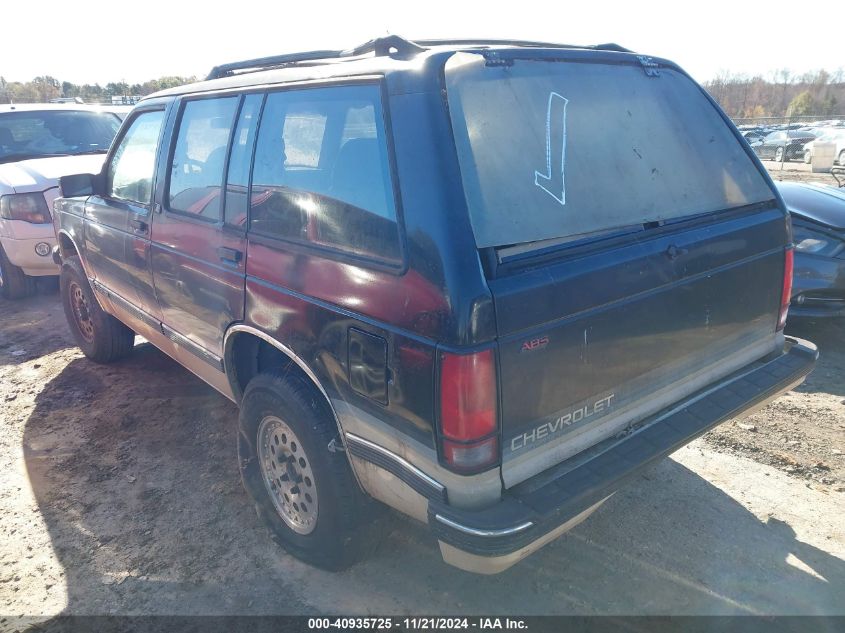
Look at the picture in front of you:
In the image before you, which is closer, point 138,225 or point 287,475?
point 287,475

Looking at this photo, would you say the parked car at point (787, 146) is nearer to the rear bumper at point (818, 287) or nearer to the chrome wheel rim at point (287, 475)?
the rear bumper at point (818, 287)

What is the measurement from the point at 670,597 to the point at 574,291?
Result: 1.46m

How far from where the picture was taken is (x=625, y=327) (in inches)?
90.7

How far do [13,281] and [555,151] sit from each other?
23.1 ft

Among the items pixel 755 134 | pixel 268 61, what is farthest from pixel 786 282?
pixel 755 134

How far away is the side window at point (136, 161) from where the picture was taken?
3717 millimetres

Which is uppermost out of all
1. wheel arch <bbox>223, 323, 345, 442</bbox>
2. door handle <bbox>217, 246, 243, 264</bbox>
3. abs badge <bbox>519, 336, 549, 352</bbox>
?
door handle <bbox>217, 246, 243, 264</bbox>

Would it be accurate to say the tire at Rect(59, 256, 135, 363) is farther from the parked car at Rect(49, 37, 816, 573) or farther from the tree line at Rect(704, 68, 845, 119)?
the tree line at Rect(704, 68, 845, 119)

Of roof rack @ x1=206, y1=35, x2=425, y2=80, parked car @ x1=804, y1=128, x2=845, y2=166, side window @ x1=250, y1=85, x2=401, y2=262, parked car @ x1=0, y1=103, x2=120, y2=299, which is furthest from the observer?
parked car @ x1=804, y1=128, x2=845, y2=166

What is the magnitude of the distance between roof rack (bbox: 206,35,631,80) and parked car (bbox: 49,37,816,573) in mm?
15

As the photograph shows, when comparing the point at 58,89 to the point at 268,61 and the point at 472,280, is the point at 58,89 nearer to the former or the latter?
the point at 268,61

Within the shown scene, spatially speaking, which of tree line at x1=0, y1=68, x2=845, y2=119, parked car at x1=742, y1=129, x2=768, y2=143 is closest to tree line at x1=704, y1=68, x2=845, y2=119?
tree line at x1=0, y1=68, x2=845, y2=119

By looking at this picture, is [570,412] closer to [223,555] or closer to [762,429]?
[223,555]

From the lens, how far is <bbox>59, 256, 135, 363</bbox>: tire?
4.93 m
